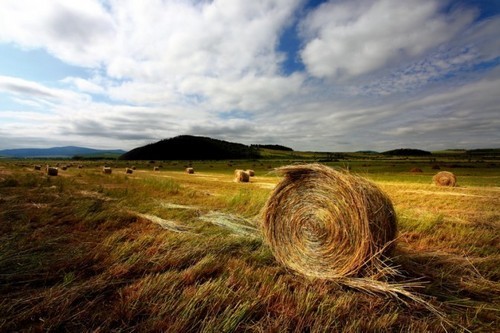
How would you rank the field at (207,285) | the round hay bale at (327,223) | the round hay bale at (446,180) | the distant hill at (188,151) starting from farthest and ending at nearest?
the distant hill at (188,151) < the round hay bale at (446,180) < the round hay bale at (327,223) < the field at (207,285)

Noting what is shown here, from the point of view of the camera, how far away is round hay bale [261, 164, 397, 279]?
4.94 meters

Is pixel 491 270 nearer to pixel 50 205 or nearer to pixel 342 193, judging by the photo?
pixel 342 193

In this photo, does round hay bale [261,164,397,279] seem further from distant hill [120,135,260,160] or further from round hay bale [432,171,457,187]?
distant hill [120,135,260,160]

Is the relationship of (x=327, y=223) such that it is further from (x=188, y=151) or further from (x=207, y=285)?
(x=188, y=151)

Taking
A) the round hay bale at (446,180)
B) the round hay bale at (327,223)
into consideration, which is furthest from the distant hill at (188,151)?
the round hay bale at (327,223)

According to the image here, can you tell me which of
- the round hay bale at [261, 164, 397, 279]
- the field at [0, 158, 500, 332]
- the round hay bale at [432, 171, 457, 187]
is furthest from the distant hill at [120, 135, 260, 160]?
the round hay bale at [261, 164, 397, 279]

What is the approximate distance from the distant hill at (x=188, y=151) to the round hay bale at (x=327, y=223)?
127129 millimetres

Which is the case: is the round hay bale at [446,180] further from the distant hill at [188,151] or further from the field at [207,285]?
the distant hill at [188,151]

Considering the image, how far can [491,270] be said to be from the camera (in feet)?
17.5

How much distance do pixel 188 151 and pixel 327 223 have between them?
5328 inches

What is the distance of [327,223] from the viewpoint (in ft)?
17.9

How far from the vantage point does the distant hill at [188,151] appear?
135750 millimetres

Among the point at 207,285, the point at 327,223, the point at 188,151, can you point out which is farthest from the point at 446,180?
the point at 188,151

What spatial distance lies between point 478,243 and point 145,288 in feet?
23.8
